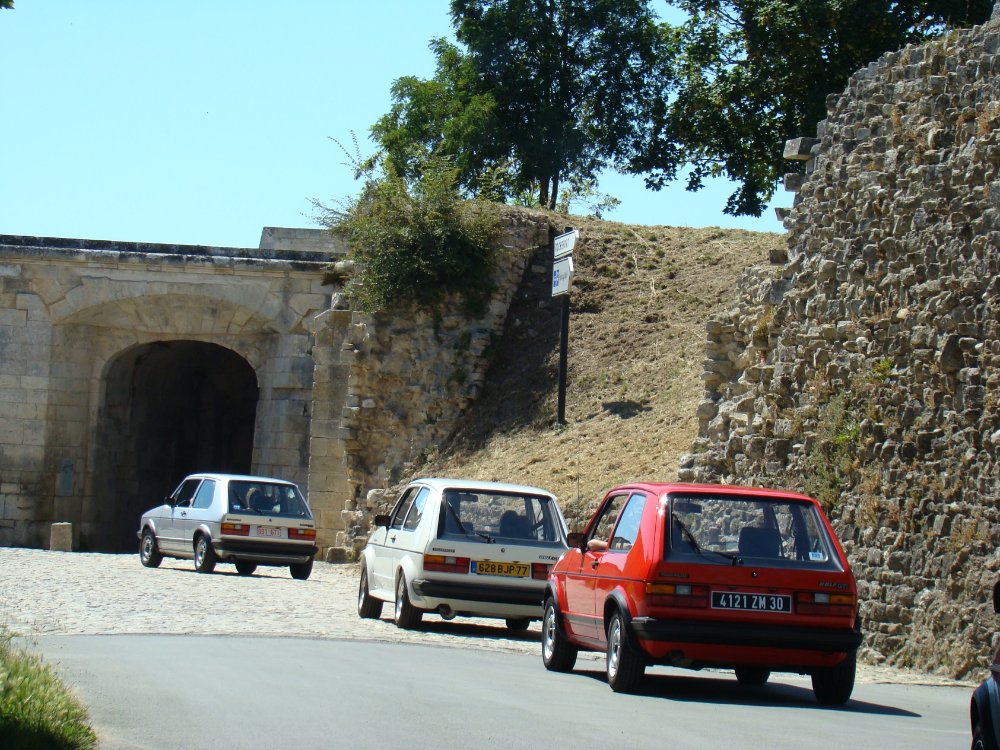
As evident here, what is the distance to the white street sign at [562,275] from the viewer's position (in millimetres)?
22359

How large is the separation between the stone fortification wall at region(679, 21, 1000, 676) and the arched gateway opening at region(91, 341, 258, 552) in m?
19.7

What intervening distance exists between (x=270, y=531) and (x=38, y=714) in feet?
50.0

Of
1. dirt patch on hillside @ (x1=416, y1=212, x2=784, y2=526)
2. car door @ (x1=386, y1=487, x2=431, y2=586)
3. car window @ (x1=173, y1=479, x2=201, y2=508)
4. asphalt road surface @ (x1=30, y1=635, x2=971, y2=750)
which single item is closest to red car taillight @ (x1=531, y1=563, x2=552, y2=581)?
car door @ (x1=386, y1=487, x2=431, y2=586)

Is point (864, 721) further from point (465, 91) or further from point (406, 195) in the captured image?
point (465, 91)

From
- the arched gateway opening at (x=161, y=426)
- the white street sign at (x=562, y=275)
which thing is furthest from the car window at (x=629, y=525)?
the arched gateway opening at (x=161, y=426)

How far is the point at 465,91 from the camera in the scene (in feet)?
130

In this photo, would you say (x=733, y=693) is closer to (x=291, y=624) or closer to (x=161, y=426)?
(x=291, y=624)

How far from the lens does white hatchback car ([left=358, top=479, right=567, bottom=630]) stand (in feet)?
45.6

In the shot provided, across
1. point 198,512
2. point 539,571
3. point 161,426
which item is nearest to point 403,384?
point 198,512

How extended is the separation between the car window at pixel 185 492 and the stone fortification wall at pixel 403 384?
3.47 metres

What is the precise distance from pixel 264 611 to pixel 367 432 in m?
11.5

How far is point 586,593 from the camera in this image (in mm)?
10539

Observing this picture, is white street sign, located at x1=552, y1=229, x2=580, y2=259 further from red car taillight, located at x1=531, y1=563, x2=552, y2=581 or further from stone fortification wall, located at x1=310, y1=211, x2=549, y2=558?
red car taillight, located at x1=531, y1=563, x2=552, y2=581

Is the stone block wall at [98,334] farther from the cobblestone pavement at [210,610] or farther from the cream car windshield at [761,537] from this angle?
the cream car windshield at [761,537]
